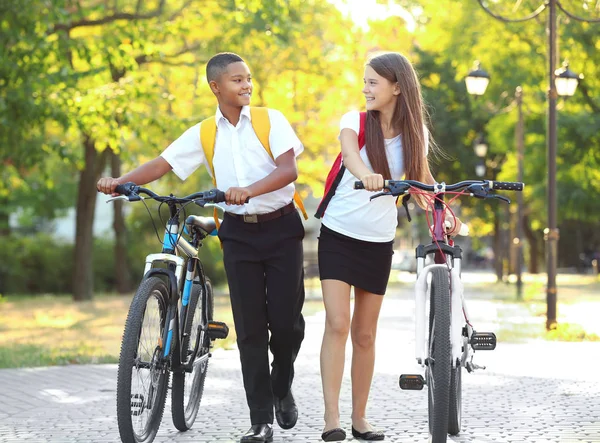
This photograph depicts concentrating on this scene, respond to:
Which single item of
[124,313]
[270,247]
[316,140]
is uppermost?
[316,140]

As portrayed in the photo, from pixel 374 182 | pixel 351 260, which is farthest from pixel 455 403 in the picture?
pixel 374 182

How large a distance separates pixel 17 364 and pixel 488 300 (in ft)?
55.5

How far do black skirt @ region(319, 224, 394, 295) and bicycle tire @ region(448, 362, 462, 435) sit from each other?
0.61 metres

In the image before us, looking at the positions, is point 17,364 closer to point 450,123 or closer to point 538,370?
point 538,370

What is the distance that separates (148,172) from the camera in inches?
252

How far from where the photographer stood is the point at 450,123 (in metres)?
46.2

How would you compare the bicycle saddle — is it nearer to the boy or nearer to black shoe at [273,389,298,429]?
the boy

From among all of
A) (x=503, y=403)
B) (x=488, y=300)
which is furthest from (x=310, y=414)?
(x=488, y=300)

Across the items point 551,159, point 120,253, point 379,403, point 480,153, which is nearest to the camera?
point 379,403

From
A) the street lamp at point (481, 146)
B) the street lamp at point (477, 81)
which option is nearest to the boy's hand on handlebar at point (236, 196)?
the street lamp at point (477, 81)

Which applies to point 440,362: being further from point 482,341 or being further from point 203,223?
point 203,223

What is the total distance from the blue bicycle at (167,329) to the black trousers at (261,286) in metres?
0.25

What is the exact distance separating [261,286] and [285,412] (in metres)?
0.74

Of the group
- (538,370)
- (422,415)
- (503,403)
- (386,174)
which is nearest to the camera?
(386,174)
